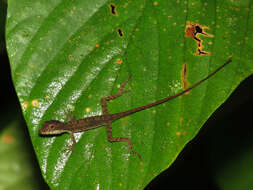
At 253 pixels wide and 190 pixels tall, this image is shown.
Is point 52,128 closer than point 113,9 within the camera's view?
No

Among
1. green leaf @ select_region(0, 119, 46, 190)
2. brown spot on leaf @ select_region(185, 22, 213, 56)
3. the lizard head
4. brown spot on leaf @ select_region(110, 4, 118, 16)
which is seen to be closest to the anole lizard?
→ the lizard head

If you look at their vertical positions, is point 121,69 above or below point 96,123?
above

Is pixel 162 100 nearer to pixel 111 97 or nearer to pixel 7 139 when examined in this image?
pixel 111 97

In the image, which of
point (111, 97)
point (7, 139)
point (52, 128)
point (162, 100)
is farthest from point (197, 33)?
point (7, 139)

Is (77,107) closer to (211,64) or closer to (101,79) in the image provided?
(101,79)

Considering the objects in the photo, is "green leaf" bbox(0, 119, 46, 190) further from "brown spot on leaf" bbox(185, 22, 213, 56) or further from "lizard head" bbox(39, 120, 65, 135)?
"brown spot on leaf" bbox(185, 22, 213, 56)

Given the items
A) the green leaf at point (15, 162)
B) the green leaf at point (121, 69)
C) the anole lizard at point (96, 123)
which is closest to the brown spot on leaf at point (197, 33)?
the green leaf at point (121, 69)

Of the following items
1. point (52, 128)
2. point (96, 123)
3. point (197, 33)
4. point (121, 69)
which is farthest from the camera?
point (96, 123)
